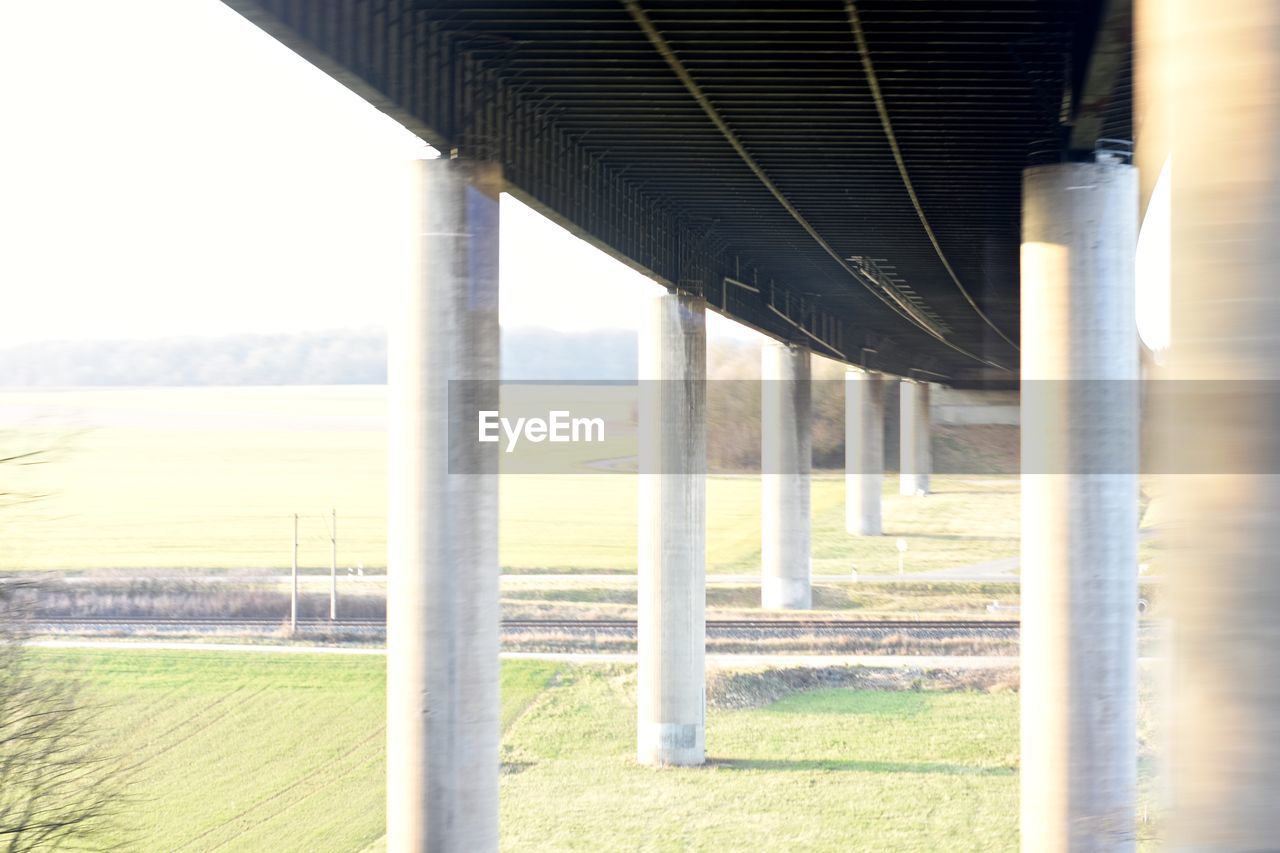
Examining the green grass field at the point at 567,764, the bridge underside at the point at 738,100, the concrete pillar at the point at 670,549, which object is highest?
the bridge underside at the point at 738,100

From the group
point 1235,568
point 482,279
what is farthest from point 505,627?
point 1235,568

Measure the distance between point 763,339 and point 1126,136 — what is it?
26358 millimetres

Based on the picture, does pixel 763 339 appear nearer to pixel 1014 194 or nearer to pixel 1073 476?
pixel 1014 194

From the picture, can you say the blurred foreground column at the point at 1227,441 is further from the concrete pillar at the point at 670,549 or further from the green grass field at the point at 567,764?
the concrete pillar at the point at 670,549

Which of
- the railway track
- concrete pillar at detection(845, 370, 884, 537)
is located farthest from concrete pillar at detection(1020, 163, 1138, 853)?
concrete pillar at detection(845, 370, 884, 537)

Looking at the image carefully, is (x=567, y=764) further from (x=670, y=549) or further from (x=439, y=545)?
(x=439, y=545)

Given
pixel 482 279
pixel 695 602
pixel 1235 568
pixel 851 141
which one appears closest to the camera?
pixel 1235 568

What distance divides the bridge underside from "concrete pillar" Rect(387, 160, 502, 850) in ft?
4.83

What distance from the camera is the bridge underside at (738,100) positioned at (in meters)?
12.1

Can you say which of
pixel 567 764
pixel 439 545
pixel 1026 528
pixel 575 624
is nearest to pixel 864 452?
pixel 575 624

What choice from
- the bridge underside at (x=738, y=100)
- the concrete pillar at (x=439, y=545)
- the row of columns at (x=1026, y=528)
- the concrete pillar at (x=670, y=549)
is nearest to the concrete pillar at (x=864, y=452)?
the bridge underside at (x=738, y=100)

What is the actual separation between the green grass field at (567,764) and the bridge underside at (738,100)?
359 inches

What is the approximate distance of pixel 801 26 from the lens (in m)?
12.6

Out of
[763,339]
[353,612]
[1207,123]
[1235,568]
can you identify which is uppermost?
[763,339]
